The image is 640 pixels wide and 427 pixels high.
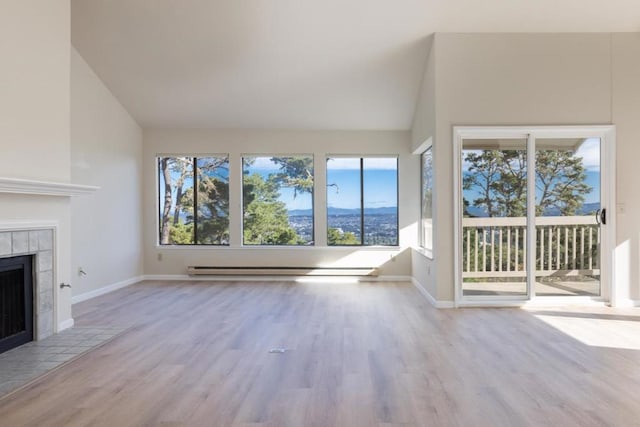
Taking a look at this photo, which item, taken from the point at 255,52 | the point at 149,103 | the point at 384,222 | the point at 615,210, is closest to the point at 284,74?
the point at 255,52

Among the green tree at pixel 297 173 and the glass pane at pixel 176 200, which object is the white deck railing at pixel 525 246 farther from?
the glass pane at pixel 176 200

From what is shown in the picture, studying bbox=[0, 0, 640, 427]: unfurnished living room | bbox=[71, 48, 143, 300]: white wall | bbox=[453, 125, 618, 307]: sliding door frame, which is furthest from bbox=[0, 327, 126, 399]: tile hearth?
bbox=[453, 125, 618, 307]: sliding door frame

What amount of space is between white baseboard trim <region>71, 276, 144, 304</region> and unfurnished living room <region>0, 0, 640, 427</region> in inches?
1.1

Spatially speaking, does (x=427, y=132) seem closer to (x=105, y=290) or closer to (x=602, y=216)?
(x=602, y=216)

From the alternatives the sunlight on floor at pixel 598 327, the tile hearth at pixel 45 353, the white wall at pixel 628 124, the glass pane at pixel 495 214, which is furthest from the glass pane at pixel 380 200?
the tile hearth at pixel 45 353

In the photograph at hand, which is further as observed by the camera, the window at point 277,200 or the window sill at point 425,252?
the window at point 277,200

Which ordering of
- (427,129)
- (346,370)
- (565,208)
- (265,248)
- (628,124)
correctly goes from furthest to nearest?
(265,248)
(427,129)
(565,208)
(628,124)
(346,370)

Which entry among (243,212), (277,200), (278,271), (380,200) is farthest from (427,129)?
(243,212)

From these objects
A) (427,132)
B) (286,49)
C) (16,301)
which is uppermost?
(286,49)

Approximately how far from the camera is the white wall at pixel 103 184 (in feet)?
17.4

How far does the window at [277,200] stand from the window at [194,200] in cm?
37

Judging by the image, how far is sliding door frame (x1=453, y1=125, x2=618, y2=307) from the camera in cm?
481

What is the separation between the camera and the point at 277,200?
6965mm

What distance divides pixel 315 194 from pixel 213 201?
167cm
